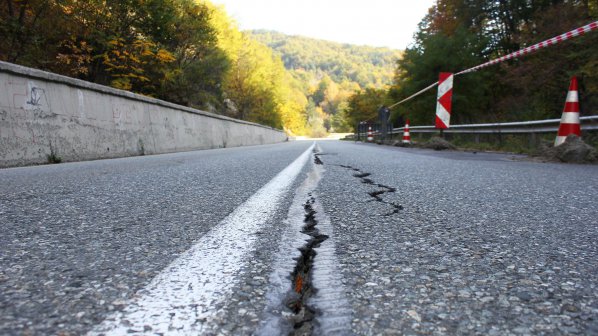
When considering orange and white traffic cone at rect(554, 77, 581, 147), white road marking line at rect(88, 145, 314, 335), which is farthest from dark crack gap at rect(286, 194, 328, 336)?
orange and white traffic cone at rect(554, 77, 581, 147)

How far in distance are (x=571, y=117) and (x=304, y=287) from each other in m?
5.91

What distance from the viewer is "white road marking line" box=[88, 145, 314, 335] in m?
0.70

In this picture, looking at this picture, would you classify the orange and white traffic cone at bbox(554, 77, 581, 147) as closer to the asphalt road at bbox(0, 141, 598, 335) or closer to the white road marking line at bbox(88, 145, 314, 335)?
the asphalt road at bbox(0, 141, 598, 335)

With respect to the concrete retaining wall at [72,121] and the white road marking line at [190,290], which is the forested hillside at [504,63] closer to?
the concrete retaining wall at [72,121]

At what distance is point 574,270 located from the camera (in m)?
1.03

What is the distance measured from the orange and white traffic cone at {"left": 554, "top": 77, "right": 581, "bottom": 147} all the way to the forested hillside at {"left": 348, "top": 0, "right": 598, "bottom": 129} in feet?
14.9

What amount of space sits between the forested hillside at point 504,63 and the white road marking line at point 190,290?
10.4 metres

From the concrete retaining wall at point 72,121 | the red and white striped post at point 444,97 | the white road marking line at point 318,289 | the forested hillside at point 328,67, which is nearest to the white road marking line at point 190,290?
the white road marking line at point 318,289

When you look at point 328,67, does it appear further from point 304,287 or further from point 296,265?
point 304,287

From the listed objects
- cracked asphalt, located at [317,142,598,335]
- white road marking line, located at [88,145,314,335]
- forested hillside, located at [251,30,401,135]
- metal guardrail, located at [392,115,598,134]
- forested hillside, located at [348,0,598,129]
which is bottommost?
cracked asphalt, located at [317,142,598,335]

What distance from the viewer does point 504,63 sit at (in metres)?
14.8

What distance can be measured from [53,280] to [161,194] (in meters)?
1.40

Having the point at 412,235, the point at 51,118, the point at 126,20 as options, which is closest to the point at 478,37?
the point at 126,20

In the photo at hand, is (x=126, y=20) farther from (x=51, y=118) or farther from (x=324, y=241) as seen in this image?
(x=324, y=241)
